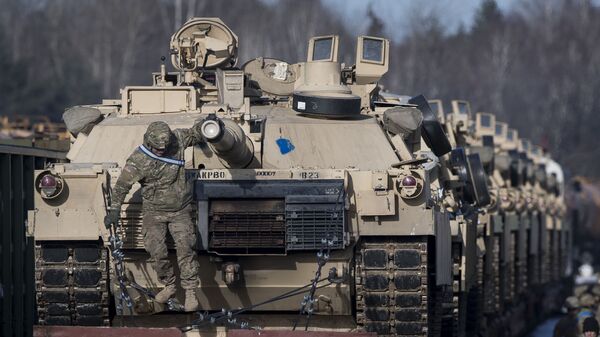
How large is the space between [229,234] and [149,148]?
3.72ft

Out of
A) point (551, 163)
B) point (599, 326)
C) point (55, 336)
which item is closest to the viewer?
point (55, 336)

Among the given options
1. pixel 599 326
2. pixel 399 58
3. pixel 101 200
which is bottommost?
pixel 599 326

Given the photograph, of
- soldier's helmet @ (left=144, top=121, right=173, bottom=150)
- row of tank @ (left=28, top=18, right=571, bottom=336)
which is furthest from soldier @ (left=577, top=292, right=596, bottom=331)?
soldier's helmet @ (left=144, top=121, right=173, bottom=150)

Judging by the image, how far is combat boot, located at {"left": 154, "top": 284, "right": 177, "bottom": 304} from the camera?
17344 millimetres

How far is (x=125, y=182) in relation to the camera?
1722cm

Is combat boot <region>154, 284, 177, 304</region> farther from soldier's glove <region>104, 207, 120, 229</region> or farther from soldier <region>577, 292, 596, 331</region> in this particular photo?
soldier <region>577, 292, 596, 331</region>

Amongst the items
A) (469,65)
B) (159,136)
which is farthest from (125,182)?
(469,65)

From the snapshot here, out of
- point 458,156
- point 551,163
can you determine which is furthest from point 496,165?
point 551,163

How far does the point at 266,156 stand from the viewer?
1864 cm

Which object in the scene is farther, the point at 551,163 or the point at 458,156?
the point at 551,163

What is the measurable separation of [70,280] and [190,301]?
1.30 meters

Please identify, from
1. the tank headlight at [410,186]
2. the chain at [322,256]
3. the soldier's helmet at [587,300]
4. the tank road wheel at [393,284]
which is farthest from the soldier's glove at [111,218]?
the soldier's helmet at [587,300]

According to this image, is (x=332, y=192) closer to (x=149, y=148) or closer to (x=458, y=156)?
(x=149, y=148)

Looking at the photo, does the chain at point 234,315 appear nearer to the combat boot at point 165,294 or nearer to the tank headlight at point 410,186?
the combat boot at point 165,294
